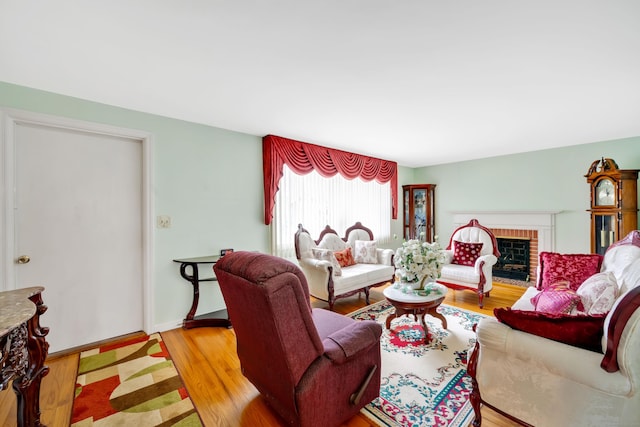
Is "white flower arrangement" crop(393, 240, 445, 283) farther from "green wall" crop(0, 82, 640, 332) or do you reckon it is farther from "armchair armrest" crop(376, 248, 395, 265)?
"green wall" crop(0, 82, 640, 332)

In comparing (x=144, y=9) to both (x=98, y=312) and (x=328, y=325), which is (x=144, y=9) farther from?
(x=98, y=312)

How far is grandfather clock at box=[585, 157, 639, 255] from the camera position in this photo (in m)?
3.59

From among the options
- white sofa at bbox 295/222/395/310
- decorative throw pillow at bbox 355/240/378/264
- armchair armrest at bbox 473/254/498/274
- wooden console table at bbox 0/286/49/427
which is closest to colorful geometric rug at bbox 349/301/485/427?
white sofa at bbox 295/222/395/310

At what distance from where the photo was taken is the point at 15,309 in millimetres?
1294

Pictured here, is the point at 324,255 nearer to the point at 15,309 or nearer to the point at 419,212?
the point at 15,309

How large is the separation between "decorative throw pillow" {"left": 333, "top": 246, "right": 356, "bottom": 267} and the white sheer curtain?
0.57m

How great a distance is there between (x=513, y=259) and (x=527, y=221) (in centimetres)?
76

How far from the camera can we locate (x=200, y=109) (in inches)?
109

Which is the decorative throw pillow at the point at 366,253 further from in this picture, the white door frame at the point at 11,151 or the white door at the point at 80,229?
the white door frame at the point at 11,151

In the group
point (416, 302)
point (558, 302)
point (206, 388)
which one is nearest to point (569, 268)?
point (558, 302)

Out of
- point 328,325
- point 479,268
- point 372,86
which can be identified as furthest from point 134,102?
point 479,268

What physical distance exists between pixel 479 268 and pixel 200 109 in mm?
3859

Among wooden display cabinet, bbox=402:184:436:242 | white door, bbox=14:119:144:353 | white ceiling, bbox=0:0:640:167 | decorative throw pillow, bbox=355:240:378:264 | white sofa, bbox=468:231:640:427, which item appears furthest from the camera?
wooden display cabinet, bbox=402:184:436:242

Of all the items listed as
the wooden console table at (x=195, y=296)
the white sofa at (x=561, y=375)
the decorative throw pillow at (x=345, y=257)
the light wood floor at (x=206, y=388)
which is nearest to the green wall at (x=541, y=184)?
the decorative throw pillow at (x=345, y=257)
